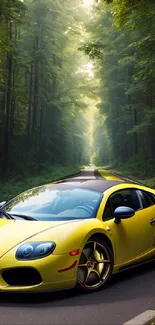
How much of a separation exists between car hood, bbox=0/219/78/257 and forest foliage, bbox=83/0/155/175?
10.7 meters

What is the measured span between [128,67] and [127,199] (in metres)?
38.2

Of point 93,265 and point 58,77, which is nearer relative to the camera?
point 93,265

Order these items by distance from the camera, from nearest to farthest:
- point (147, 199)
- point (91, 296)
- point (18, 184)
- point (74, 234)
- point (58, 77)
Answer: point (91, 296) < point (74, 234) < point (147, 199) < point (18, 184) < point (58, 77)

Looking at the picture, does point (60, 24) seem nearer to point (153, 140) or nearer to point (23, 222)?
point (153, 140)

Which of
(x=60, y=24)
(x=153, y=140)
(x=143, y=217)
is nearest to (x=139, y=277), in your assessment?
(x=143, y=217)

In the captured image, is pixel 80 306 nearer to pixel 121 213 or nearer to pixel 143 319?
pixel 143 319

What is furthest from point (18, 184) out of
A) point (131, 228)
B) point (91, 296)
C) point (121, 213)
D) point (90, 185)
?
point (91, 296)

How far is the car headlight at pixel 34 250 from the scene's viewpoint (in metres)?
4.44

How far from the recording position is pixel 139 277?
5.63m

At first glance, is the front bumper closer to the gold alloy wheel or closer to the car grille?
the car grille

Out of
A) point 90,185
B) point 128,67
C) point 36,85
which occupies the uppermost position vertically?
point 128,67

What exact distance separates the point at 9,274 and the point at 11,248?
28cm

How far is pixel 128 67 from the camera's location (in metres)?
42.6

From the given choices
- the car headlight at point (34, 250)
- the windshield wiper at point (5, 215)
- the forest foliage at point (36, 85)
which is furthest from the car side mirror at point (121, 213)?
the forest foliage at point (36, 85)
